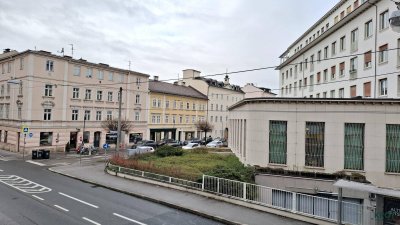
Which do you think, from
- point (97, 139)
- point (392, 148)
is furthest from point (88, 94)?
point (392, 148)

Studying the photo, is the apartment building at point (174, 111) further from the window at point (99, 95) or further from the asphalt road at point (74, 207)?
the asphalt road at point (74, 207)

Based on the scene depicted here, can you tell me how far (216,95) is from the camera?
7250cm

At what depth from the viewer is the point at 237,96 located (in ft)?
263

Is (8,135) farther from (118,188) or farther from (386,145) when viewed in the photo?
(386,145)

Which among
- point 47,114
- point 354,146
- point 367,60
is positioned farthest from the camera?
point 47,114

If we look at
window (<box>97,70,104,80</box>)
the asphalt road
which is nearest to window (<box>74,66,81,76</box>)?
window (<box>97,70,104,80</box>)

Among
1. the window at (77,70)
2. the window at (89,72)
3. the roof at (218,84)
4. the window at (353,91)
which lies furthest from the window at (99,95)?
the window at (353,91)

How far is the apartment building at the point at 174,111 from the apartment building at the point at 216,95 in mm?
1785

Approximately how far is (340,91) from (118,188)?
2450 cm

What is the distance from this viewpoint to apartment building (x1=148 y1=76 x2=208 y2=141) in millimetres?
55344

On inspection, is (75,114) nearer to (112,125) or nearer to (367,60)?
(112,125)

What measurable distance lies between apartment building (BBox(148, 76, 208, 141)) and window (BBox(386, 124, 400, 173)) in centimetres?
4123

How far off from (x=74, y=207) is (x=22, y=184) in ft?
23.8

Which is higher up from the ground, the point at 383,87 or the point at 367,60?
the point at 367,60
